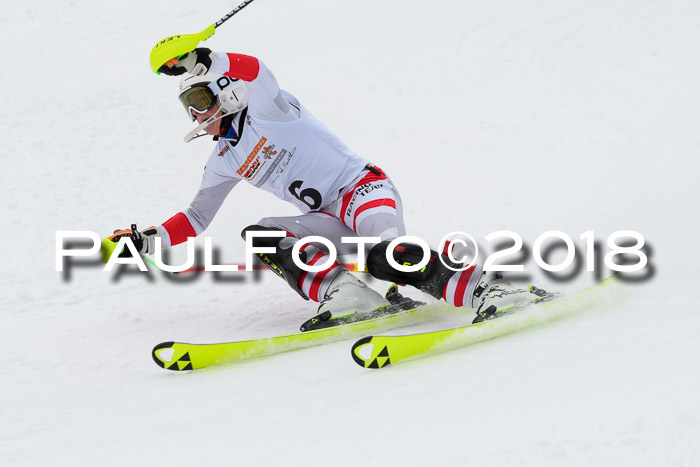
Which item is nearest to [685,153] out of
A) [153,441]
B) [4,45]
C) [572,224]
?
[572,224]

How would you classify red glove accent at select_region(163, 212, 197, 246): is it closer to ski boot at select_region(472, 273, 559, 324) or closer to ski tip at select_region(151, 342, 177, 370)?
ski tip at select_region(151, 342, 177, 370)

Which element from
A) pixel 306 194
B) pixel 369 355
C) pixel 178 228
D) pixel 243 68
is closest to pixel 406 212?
pixel 306 194

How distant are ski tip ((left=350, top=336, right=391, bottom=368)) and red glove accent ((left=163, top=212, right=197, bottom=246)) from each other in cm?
167

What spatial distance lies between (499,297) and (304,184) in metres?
1.18

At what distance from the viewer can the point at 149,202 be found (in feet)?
21.2

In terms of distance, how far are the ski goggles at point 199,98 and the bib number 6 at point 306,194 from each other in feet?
1.98

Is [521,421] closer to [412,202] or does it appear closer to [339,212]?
[339,212]

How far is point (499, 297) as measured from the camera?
12.4 ft

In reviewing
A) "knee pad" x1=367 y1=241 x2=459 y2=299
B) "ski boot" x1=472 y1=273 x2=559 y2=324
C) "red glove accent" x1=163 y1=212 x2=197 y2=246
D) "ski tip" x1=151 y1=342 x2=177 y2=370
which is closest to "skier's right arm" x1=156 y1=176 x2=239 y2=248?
"red glove accent" x1=163 y1=212 x2=197 y2=246

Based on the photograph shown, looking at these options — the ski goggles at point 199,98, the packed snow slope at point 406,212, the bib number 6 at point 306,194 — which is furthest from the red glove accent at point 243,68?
the packed snow slope at point 406,212

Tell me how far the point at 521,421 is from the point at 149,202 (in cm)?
464

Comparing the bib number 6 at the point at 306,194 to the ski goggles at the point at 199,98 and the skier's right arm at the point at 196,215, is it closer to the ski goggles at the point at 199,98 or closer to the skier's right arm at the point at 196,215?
the skier's right arm at the point at 196,215

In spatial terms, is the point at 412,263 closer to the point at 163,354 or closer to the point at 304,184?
the point at 304,184

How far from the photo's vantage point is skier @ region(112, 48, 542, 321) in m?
3.84
